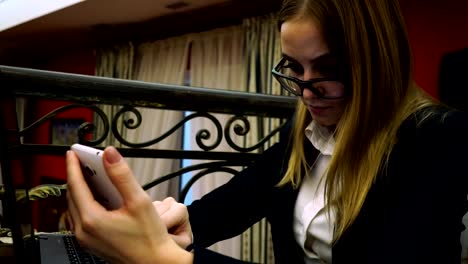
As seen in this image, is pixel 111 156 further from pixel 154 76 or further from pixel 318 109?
pixel 154 76

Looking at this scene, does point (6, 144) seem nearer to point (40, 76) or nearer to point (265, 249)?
point (40, 76)

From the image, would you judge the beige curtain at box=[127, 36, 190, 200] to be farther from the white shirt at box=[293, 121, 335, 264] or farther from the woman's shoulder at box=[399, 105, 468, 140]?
the woman's shoulder at box=[399, 105, 468, 140]

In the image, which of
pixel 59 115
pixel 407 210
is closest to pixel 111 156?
pixel 407 210

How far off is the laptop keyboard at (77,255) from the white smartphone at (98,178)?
0.60 feet

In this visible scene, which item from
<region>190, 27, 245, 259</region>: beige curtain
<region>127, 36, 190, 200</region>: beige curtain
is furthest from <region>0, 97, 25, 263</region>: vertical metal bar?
<region>127, 36, 190, 200</region>: beige curtain

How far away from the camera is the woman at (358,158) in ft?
2.49

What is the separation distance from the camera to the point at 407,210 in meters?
0.77

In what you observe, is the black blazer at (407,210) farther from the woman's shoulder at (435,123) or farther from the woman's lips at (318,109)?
the woman's lips at (318,109)

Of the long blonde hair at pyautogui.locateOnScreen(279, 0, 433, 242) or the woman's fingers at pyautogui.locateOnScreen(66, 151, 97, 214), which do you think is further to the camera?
the long blonde hair at pyautogui.locateOnScreen(279, 0, 433, 242)

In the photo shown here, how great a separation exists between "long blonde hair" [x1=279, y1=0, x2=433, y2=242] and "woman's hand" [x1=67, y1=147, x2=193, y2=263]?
45 cm

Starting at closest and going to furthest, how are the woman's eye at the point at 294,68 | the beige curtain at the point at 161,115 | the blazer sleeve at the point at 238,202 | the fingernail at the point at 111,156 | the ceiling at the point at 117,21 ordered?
the fingernail at the point at 111,156 → the woman's eye at the point at 294,68 → the blazer sleeve at the point at 238,202 → the ceiling at the point at 117,21 → the beige curtain at the point at 161,115

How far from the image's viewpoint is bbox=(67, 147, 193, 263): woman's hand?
1.56 feet

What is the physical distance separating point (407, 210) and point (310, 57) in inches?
12.6

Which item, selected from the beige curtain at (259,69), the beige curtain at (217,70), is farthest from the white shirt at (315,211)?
the beige curtain at (217,70)
